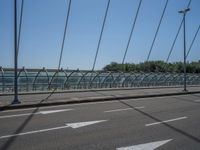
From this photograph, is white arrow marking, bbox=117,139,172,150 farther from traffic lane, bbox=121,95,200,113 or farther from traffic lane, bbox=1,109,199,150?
traffic lane, bbox=121,95,200,113

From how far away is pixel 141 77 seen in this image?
28.9 meters

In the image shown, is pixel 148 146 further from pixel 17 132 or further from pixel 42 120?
pixel 42 120

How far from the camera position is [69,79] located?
21734 mm

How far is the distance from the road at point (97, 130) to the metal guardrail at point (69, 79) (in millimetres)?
7601

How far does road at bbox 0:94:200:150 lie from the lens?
6.34 meters

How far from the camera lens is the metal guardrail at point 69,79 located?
18281 mm

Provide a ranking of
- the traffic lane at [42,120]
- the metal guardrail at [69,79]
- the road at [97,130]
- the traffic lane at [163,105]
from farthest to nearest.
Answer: the metal guardrail at [69,79] < the traffic lane at [163,105] < the traffic lane at [42,120] < the road at [97,130]

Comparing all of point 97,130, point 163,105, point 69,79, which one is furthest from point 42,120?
point 69,79

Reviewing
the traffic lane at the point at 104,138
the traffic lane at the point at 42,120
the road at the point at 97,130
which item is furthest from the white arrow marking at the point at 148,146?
the traffic lane at the point at 42,120

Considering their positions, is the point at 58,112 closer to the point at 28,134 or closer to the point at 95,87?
the point at 28,134

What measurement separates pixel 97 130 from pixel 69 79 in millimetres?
14126

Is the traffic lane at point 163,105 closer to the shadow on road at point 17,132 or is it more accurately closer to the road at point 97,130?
the road at point 97,130

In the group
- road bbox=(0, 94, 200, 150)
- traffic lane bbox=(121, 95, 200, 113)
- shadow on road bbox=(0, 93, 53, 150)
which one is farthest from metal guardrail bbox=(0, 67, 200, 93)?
shadow on road bbox=(0, 93, 53, 150)

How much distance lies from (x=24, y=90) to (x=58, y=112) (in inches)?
343
